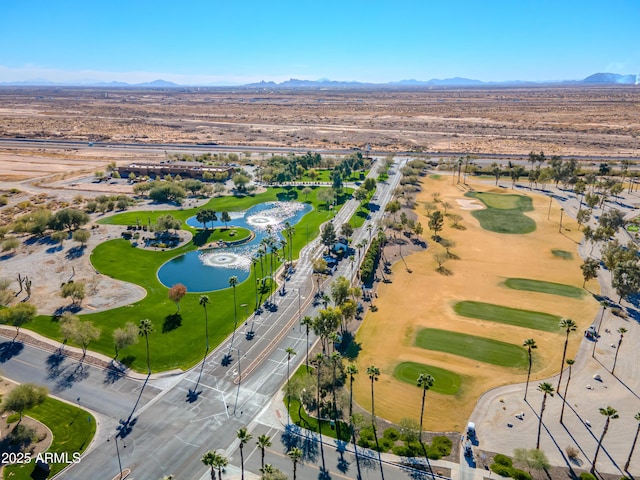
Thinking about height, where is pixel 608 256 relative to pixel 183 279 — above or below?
above

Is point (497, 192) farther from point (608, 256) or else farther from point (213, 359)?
point (213, 359)

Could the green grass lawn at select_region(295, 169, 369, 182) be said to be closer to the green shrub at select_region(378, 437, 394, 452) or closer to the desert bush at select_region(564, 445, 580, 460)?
the green shrub at select_region(378, 437, 394, 452)

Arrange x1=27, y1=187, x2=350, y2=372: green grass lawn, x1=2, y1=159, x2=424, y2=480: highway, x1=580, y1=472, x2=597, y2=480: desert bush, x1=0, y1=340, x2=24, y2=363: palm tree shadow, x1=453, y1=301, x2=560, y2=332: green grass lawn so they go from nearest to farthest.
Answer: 1. x1=580, y1=472, x2=597, y2=480: desert bush
2. x1=2, y1=159, x2=424, y2=480: highway
3. x1=0, y1=340, x2=24, y2=363: palm tree shadow
4. x1=27, y1=187, x2=350, y2=372: green grass lawn
5. x1=453, y1=301, x2=560, y2=332: green grass lawn

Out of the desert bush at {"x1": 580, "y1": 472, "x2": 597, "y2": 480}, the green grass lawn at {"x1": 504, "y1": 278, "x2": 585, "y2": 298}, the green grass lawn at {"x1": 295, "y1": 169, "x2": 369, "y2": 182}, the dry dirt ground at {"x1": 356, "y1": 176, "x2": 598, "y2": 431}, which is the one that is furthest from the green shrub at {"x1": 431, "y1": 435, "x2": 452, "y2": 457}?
the green grass lawn at {"x1": 295, "y1": 169, "x2": 369, "y2": 182}

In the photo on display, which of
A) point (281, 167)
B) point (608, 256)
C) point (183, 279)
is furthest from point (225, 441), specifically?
point (281, 167)

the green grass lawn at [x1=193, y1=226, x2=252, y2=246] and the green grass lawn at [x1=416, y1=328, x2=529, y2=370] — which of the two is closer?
the green grass lawn at [x1=416, y1=328, x2=529, y2=370]

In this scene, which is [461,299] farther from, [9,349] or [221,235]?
[9,349]

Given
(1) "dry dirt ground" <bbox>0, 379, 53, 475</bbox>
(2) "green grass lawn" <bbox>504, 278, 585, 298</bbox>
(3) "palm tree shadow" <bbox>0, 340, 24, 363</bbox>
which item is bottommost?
(1) "dry dirt ground" <bbox>0, 379, 53, 475</bbox>
